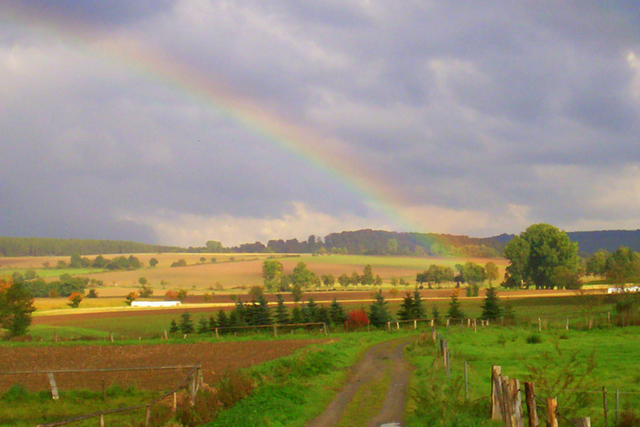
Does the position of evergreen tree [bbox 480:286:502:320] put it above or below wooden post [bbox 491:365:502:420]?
below

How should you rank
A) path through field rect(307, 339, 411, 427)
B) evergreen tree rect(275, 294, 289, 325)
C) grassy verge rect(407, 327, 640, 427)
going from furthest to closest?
evergreen tree rect(275, 294, 289, 325) < path through field rect(307, 339, 411, 427) < grassy verge rect(407, 327, 640, 427)

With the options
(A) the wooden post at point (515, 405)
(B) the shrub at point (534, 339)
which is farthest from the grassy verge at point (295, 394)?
(B) the shrub at point (534, 339)

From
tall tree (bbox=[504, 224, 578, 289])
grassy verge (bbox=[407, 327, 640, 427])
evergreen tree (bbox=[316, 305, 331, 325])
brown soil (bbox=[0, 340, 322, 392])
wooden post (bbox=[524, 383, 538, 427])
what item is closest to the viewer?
wooden post (bbox=[524, 383, 538, 427])

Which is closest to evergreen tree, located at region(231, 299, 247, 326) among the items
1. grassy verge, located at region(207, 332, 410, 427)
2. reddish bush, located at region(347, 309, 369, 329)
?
reddish bush, located at region(347, 309, 369, 329)

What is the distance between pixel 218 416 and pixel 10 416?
25.4ft

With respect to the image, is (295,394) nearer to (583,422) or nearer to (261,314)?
(583,422)

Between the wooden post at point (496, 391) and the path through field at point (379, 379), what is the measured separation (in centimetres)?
269

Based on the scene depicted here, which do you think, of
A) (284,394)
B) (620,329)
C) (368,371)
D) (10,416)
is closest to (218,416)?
(284,394)

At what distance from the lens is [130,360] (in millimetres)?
37062

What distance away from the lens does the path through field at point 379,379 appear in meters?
16.1

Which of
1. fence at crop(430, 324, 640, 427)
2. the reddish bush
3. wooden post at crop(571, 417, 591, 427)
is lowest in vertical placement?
the reddish bush

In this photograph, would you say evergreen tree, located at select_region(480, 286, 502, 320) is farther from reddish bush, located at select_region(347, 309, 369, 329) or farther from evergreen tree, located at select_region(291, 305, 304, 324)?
evergreen tree, located at select_region(291, 305, 304, 324)

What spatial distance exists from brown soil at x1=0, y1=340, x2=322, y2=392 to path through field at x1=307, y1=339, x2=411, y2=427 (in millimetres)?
6314

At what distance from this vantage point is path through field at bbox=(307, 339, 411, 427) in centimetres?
1609
